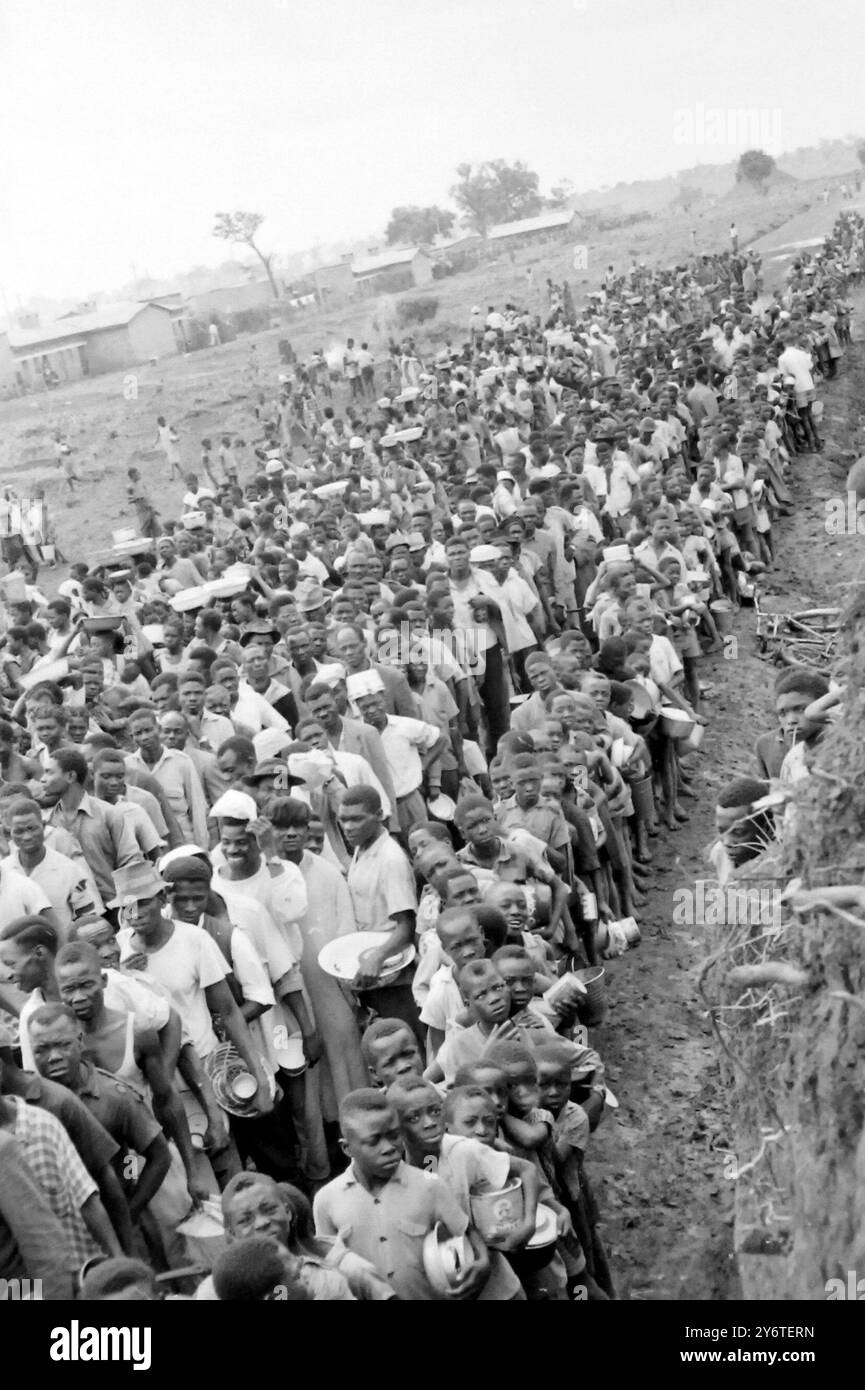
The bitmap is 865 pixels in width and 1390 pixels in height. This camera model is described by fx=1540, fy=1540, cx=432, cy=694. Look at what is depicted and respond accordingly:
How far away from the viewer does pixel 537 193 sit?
79250 mm

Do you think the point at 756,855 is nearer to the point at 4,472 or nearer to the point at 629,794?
the point at 629,794

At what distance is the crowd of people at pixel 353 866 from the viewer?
14.5 feet

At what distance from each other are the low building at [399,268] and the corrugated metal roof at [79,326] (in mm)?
10666

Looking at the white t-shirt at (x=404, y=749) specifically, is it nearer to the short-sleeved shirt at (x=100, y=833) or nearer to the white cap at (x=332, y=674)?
the white cap at (x=332, y=674)

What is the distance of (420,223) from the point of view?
2990 inches

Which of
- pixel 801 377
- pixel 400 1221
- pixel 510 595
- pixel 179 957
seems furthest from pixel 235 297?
pixel 400 1221

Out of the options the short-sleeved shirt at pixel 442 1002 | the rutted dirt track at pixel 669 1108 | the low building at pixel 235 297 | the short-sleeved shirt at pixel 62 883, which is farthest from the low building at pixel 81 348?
the short-sleeved shirt at pixel 442 1002

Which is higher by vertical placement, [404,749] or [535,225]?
[535,225]

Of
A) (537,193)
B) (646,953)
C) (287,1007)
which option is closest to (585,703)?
(646,953)

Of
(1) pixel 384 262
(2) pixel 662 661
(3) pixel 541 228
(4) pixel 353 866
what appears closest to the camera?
(4) pixel 353 866

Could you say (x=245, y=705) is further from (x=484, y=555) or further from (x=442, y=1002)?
(x=442, y=1002)

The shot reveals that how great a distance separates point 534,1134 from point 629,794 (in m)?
4.12

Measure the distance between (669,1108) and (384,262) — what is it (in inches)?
2033
